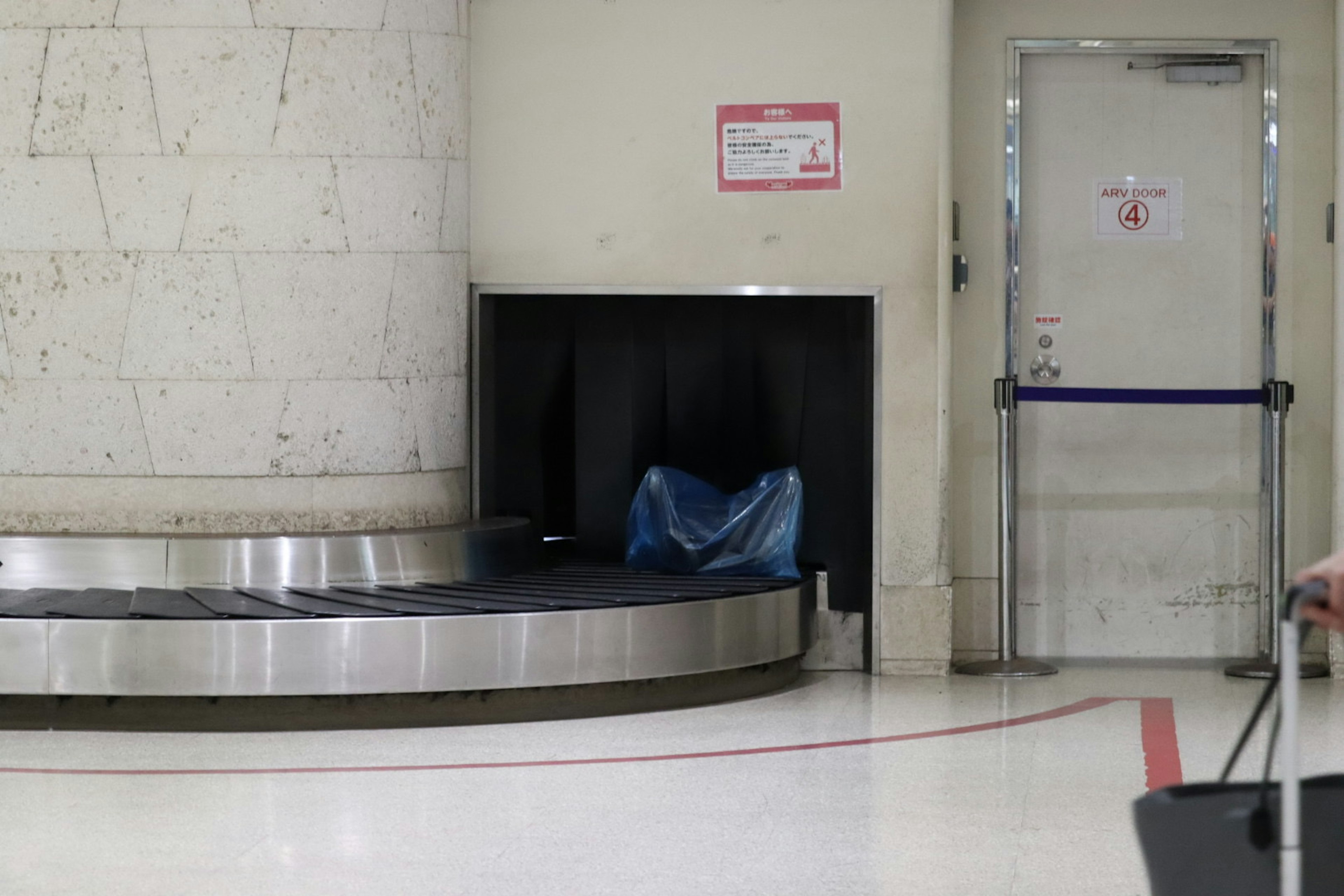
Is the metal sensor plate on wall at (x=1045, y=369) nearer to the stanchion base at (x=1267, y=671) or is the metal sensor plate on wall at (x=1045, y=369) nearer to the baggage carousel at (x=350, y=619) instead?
the stanchion base at (x=1267, y=671)

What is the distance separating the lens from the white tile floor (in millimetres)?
3568

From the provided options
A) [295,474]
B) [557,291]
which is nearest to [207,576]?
[295,474]

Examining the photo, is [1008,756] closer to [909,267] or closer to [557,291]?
[909,267]

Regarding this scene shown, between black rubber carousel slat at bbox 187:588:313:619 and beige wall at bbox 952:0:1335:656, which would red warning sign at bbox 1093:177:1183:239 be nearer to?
beige wall at bbox 952:0:1335:656

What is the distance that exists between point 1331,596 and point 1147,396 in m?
5.03

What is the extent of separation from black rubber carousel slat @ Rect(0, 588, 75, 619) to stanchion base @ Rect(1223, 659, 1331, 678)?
4564 mm

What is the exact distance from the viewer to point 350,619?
17.3 feet

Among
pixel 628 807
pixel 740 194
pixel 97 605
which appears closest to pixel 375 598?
pixel 97 605

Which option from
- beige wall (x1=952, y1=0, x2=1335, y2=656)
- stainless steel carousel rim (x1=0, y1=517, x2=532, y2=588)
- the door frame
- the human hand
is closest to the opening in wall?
beige wall (x1=952, y1=0, x2=1335, y2=656)

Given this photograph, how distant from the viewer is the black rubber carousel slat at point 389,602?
538cm

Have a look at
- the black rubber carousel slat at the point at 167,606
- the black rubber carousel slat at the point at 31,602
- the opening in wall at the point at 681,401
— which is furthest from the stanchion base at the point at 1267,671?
the black rubber carousel slat at the point at 31,602

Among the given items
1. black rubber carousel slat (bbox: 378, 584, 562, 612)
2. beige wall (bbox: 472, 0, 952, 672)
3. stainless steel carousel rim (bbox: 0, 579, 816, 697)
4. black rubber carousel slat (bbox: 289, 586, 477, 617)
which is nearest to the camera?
stainless steel carousel rim (bbox: 0, 579, 816, 697)

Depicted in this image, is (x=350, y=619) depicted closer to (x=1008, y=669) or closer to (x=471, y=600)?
(x=471, y=600)

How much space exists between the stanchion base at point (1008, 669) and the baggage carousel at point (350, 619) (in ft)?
2.76
